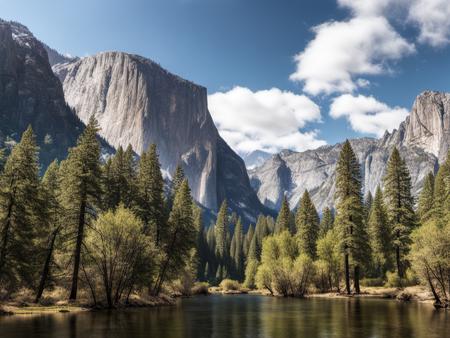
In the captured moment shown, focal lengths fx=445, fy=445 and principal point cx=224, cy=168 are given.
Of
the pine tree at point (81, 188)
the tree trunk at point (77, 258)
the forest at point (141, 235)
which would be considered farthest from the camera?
the pine tree at point (81, 188)

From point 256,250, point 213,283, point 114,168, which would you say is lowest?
point 213,283

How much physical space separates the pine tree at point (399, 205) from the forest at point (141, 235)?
146 millimetres

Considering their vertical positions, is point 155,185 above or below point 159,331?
above

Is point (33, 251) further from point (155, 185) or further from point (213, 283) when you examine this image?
point (213, 283)

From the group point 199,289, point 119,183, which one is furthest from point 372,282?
point 119,183

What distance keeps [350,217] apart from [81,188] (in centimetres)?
3662

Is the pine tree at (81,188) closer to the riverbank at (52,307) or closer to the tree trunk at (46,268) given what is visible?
the tree trunk at (46,268)

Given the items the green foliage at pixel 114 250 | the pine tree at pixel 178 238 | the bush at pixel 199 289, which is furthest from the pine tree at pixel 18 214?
the bush at pixel 199 289

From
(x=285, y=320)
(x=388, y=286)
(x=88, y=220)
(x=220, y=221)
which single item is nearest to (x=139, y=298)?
(x=88, y=220)

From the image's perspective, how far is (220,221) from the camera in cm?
14438

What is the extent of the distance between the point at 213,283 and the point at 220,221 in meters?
26.0

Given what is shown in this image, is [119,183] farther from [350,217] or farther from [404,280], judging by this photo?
[404,280]

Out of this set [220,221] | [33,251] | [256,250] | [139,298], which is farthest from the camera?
[220,221]

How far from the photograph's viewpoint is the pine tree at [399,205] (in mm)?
61031
